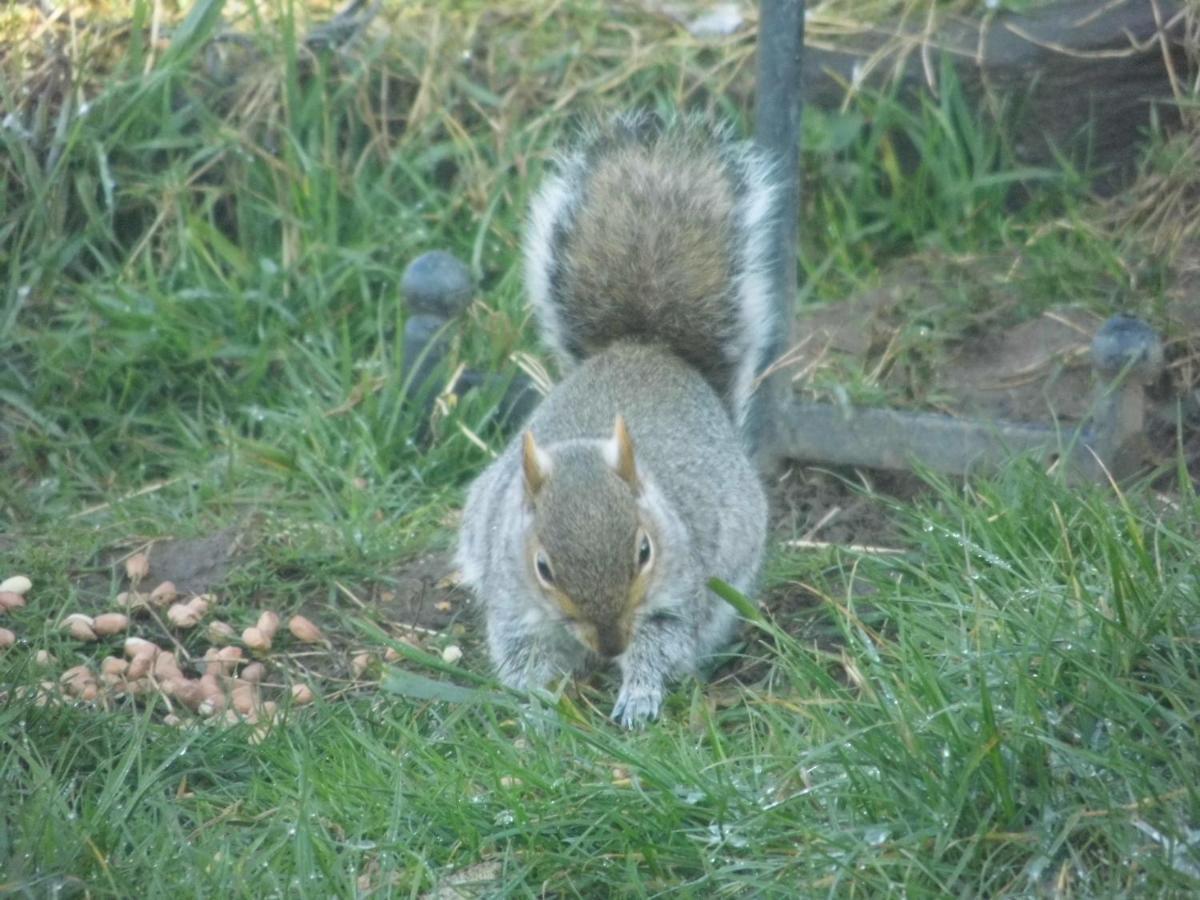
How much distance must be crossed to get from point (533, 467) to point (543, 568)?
0.19 m

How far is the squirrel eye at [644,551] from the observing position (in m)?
2.96

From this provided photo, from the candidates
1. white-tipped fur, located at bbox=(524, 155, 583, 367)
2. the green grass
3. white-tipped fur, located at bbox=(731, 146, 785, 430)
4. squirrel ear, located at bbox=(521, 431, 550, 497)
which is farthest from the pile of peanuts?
white-tipped fur, located at bbox=(731, 146, 785, 430)

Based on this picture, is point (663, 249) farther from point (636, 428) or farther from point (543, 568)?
point (543, 568)

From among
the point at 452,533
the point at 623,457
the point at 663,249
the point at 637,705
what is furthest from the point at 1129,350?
the point at 452,533

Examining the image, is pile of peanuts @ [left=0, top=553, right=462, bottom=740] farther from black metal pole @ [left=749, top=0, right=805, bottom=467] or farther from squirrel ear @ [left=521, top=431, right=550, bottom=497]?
black metal pole @ [left=749, top=0, right=805, bottom=467]

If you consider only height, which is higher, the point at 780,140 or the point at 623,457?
the point at 780,140

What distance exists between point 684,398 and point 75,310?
1.85m

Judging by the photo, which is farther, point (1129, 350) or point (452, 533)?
point (452, 533)

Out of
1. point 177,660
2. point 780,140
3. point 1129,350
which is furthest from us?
point 780,140

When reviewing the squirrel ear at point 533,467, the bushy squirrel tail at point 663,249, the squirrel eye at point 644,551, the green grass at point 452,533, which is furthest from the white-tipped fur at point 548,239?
the squirrel eye at point 644,551

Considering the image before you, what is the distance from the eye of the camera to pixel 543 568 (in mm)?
2963

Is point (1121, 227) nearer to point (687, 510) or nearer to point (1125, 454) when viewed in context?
point (1125, 454)

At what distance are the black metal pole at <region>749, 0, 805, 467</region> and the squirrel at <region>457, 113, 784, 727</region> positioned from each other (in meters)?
0.07

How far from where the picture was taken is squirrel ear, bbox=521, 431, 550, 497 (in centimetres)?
301
